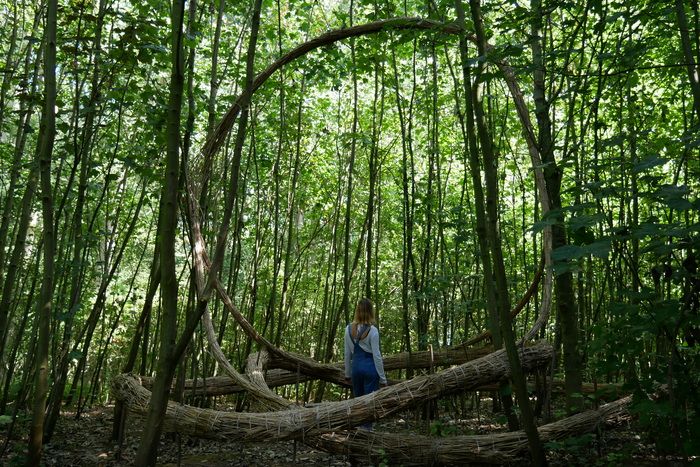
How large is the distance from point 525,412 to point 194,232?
2476 millimetres

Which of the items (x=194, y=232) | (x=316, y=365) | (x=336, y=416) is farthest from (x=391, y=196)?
(x=336, y=416)

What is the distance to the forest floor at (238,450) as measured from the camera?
3.30 meters

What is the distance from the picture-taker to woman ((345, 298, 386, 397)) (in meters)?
4.32

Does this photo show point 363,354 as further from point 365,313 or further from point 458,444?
point 458,444

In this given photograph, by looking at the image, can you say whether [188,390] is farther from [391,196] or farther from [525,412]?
[391,196]

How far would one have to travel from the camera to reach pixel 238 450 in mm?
4414

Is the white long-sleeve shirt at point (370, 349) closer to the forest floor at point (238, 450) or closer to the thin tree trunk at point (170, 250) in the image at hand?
the forest floor at point (238, 450)

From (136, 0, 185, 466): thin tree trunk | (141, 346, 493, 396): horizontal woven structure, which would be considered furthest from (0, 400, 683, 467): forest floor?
(136, 0, 185, 466): thin tree trunk

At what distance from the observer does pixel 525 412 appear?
8.09 ft

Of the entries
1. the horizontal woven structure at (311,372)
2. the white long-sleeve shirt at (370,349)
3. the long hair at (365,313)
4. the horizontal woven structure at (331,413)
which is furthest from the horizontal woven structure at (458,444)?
the horizontal woven structure at (311,372)

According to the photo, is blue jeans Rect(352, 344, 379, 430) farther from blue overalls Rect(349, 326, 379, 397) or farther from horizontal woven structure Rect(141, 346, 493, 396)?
horizontal woven structure Rect(141, 346, 493, 396)

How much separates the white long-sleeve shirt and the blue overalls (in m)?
0.03

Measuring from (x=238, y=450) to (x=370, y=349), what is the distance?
1.31 metres

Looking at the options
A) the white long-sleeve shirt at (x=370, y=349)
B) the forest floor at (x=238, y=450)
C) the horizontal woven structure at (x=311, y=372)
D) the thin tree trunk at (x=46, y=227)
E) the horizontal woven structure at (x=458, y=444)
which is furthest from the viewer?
the horizontal woven structure at (x=311, y=372)
